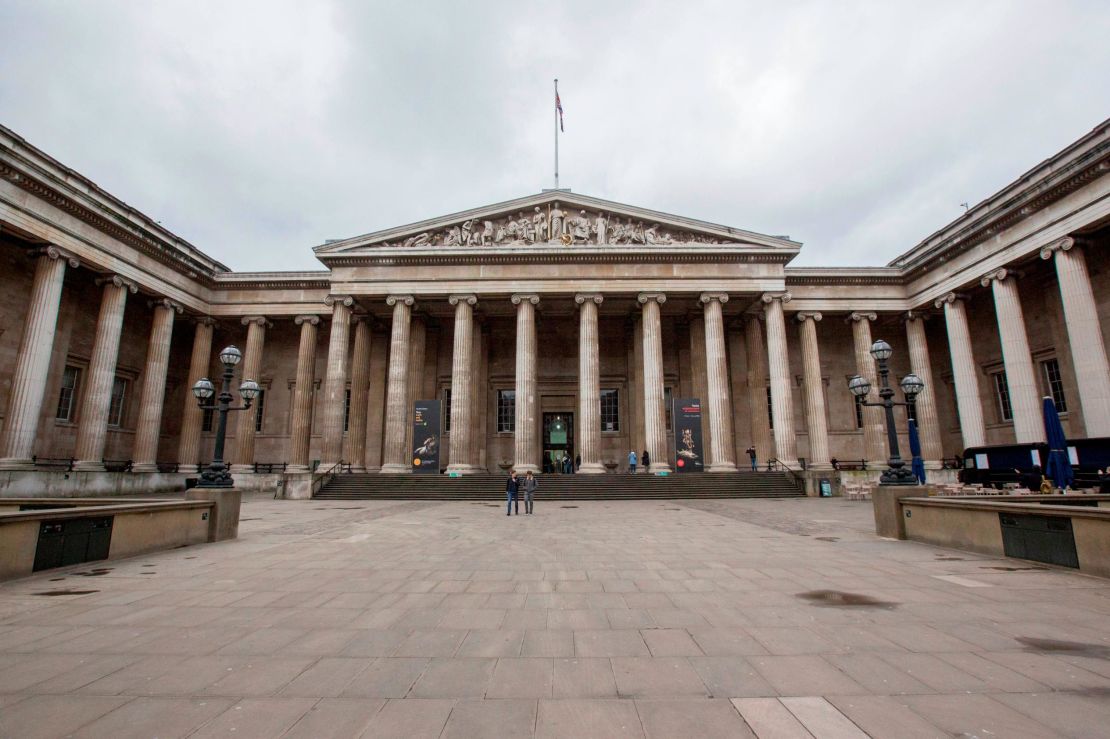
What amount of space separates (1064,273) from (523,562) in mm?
25411

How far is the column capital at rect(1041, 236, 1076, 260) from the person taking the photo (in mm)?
20672

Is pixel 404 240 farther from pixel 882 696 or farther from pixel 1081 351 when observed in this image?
pixel 1081 351

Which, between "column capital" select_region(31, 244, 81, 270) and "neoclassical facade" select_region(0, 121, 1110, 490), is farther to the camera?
"neoclassical facade" select_region(0, 121, 1110, 490)

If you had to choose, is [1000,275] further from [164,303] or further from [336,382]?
[164,303]

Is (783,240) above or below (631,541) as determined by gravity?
above

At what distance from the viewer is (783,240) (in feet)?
91.2

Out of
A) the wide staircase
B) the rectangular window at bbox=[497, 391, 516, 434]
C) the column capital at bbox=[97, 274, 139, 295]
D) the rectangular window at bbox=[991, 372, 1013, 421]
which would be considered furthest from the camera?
the rectangular window at bbox=[497, 391, 516, 434]

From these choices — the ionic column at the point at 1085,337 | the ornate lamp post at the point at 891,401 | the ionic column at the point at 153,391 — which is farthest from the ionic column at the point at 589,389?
the ionic column at the point at 153,391

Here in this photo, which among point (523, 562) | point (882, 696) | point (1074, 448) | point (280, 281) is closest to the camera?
point (882, 696)

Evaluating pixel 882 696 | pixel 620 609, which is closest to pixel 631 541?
pixel 620 609

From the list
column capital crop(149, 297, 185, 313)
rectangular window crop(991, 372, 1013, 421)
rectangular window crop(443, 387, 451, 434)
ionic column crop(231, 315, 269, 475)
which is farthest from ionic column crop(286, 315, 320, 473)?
rectangular window crop(991, 372, 1013, 421)

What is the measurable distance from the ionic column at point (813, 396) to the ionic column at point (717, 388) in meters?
4.87

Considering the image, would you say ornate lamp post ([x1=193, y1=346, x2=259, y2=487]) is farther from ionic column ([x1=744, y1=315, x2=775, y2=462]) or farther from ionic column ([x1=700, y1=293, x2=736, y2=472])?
ionic column ([x1=744, y1=315, x2=775, y2=462])

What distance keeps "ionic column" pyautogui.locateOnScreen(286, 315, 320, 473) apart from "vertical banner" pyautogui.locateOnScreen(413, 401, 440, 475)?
613 centimetres
